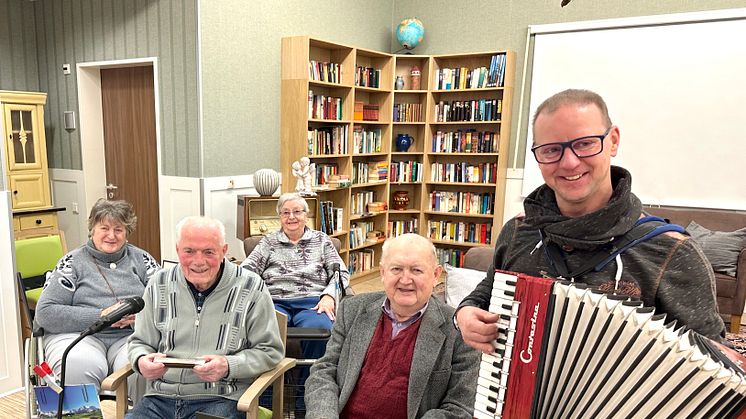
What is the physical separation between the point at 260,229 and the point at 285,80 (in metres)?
1.47

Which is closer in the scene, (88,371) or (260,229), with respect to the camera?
(88,371)

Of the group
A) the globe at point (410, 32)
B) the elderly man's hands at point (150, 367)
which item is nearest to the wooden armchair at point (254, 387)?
the elderly man's hands at point (150, 367)

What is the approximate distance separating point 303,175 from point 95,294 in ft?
7.60

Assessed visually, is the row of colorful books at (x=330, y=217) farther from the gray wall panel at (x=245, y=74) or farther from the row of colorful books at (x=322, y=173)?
the gray wall panel at (x=245, y=74)

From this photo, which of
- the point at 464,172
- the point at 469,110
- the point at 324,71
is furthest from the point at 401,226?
the point at 324,71

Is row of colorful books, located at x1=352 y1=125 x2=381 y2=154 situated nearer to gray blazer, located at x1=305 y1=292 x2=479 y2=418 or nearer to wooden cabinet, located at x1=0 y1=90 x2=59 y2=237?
wooden cabinet, located at x1=0 y1=90 x2=59 y2=237

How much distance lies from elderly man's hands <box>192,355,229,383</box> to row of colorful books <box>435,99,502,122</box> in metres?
4.28

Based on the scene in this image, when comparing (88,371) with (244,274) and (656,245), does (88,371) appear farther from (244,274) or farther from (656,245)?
(656,245)

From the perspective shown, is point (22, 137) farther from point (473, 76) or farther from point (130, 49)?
point (473, 76)

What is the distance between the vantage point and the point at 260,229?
4.06 meters

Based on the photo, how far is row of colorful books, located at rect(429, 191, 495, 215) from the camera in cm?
552

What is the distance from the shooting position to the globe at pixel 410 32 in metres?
5.59

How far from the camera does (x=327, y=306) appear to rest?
2.81 meters

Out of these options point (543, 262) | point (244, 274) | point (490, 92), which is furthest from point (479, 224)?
point (543, 262)
